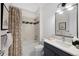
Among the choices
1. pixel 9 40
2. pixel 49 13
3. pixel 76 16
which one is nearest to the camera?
pixel 9 40

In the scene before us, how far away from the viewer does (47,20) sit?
1433 millimetres

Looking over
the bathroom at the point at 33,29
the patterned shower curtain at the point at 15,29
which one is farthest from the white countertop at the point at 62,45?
the patterned shower curtain at the point at 15,29

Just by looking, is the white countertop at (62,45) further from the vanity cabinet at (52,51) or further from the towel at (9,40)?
the towel at (9,40)

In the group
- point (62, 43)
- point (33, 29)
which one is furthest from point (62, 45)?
point (33, 29)

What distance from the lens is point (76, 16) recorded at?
1574mm

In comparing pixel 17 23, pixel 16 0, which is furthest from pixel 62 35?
pixel 16 0

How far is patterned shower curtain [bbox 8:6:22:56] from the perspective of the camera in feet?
4.25

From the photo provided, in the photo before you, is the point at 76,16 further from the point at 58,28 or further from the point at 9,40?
the point at 9,40

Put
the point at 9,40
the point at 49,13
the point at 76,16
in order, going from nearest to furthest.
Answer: the point at 9,40, the point at 49,13, the point at 76,16

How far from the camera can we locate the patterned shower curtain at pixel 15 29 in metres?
1.29

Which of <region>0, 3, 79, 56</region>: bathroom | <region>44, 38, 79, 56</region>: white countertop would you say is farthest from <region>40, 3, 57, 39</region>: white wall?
<region>44, 38, 79, 56</region>: white countertop

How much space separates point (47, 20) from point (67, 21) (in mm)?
288

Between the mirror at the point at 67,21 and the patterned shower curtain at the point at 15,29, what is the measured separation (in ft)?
1.75

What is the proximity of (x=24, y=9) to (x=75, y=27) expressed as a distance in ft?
2.41
